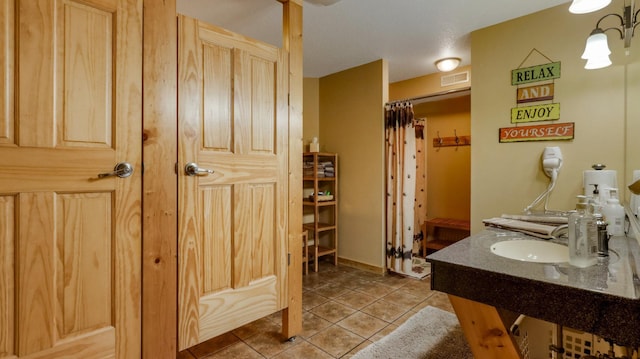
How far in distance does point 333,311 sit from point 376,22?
2363 mm

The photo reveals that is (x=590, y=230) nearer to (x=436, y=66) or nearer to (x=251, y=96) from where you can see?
(x=251, y=96)

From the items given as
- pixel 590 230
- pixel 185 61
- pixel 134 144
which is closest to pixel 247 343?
pixel 134 144

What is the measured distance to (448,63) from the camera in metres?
3.14

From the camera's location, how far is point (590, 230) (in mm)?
931

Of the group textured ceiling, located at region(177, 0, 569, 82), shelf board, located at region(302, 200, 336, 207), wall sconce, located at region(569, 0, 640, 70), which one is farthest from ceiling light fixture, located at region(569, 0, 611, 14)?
shelf board, located at region(302, 200, 336, 207)

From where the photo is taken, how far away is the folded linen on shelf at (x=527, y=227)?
1317 millimetres

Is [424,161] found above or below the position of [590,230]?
above

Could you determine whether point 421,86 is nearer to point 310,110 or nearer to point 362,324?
point 310,110

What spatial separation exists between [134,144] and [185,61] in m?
0.49

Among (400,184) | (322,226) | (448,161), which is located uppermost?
(448,161)

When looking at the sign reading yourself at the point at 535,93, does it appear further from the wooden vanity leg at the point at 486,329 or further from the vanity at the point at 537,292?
the wooden vanity leg at the point at 486,329

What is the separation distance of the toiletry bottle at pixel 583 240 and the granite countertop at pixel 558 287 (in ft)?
0.08

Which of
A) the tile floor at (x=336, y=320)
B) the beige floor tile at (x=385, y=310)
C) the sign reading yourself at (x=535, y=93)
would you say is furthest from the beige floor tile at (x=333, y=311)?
the sign reading yourself at (x=535, y=93)

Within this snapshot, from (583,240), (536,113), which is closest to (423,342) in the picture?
(583,240)
